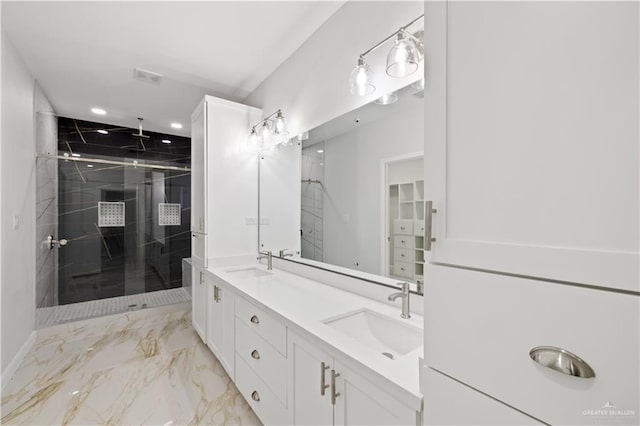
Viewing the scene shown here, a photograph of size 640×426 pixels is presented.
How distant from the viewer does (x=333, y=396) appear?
1.01 meters

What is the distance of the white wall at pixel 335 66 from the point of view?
4.75 feet

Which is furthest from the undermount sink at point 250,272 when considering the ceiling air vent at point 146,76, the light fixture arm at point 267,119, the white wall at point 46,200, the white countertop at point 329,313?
the white wall at point 46,200

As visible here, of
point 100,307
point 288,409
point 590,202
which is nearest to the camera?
point 590,202

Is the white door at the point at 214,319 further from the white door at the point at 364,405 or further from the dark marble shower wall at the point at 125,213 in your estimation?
the dark marble shower wall at the point at 125,213

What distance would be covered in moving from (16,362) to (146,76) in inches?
105

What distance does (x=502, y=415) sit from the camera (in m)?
0.59

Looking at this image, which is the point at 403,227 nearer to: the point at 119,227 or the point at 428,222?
the point at 428,222

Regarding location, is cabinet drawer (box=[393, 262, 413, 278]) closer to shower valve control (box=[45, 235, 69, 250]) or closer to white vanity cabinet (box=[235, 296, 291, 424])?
white vanity cabinet (box=[235, 296, 291, 424])

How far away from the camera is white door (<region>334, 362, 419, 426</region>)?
0.79 m

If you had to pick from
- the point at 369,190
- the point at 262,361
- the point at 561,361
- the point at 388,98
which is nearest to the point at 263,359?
the point at 262,361

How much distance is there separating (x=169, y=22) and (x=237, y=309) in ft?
6.68

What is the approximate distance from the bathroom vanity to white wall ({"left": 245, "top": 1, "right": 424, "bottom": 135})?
1180 millimetres

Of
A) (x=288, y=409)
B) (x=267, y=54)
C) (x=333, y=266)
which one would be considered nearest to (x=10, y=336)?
(x=288, y=409)

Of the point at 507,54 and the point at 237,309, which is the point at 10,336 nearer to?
the point at 237,309
